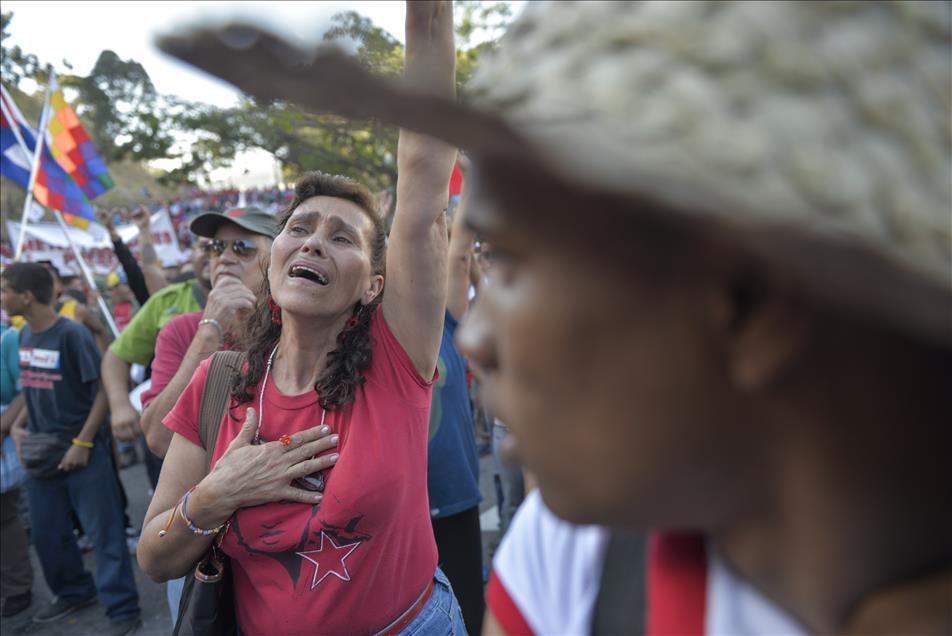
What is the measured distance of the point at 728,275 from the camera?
54 cm

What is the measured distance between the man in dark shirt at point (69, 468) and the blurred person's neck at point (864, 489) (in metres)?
4.85

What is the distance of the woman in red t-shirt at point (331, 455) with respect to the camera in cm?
177

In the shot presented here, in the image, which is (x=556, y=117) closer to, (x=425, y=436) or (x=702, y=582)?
(x=702, y=582)

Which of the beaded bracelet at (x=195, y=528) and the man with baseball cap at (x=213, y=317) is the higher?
the man with baseball cap at (x=213, y=317)

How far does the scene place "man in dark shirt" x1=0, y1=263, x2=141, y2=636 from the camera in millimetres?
4441

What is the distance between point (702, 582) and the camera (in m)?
0.77

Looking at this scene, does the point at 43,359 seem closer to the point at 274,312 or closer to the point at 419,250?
the point at 274,312

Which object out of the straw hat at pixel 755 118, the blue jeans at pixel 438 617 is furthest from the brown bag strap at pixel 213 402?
the straw hat at pixel 755 118

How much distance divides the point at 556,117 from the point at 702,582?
0.58 meters

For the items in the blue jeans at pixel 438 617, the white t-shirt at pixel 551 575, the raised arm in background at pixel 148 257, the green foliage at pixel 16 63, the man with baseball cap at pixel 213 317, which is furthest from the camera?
the green foliage at pixel 16 63

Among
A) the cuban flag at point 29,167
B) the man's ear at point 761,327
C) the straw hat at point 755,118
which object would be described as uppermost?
the cuban flag at point 29,167

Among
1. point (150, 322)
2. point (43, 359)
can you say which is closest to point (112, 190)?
point (43, 359)

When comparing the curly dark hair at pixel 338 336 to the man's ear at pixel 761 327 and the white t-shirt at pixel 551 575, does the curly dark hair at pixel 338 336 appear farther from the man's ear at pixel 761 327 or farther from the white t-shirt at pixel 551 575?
the man's ear at pixel 761 327

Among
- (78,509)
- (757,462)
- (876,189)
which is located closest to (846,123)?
(876,189)
